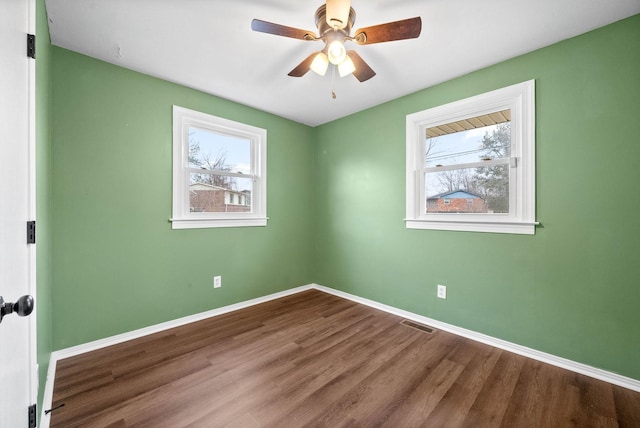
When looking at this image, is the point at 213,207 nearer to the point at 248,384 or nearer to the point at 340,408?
the point at 248,384

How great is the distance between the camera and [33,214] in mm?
1192

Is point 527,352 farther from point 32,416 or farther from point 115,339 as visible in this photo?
point 115,339

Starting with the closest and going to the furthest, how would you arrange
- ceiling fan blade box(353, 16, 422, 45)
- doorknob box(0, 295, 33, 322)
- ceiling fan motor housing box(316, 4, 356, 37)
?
doorknob box(0, 295, 33, 322) < ceiling fan blade box(353, 16, 422, 45) < ceiling fan motor housing box(316, 4, 356, 37)

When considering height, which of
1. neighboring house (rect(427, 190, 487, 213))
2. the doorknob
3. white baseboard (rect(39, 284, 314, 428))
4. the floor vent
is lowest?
the floor vent

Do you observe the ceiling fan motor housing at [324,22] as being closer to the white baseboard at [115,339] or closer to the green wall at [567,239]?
the green wall at [567,239]

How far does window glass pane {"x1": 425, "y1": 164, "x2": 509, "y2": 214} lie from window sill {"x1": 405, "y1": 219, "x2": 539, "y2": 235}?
15 cm

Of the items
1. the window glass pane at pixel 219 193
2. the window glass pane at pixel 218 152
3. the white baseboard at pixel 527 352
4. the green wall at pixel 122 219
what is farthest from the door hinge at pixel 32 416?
the white baseboard at pixel 527 352

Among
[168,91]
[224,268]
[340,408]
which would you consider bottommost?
[340,408]

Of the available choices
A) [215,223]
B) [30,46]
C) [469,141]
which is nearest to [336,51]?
[30,46]

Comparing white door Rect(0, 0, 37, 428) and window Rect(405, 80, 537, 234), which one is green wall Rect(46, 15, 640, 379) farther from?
white door Rect(0, 0, 37, 428)

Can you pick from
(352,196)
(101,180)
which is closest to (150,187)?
(101,180)

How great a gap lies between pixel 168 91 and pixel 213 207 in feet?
4.23

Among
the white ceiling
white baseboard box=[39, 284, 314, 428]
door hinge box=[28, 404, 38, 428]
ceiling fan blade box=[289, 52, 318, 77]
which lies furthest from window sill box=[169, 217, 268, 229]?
ceiling fan blade box=[289, 52, 318, 77]

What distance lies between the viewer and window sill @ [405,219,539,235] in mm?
2229
